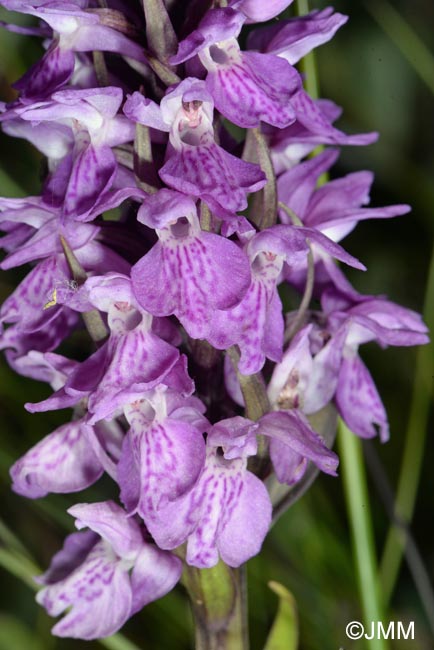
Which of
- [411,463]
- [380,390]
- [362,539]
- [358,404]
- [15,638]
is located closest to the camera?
[358,404]

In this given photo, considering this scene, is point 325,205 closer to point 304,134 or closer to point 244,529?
point 304,134

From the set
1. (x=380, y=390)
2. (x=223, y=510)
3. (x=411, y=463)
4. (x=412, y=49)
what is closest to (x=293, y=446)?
(x=223, y=510)

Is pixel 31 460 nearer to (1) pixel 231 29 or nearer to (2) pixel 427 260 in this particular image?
(1) pixel 231 29

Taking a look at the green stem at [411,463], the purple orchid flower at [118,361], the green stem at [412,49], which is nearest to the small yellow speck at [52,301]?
the purple orchid flower at [118,361]

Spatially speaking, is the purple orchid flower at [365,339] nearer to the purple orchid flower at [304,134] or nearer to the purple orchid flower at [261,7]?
the purple orchid flower at [304,134]

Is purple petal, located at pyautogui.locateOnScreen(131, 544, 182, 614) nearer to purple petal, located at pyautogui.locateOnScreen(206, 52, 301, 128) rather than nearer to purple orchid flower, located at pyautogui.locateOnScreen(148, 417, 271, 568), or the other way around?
purple orchid flower, located at pyautogui.locateOnScreen(148, 417, 271, 568)
